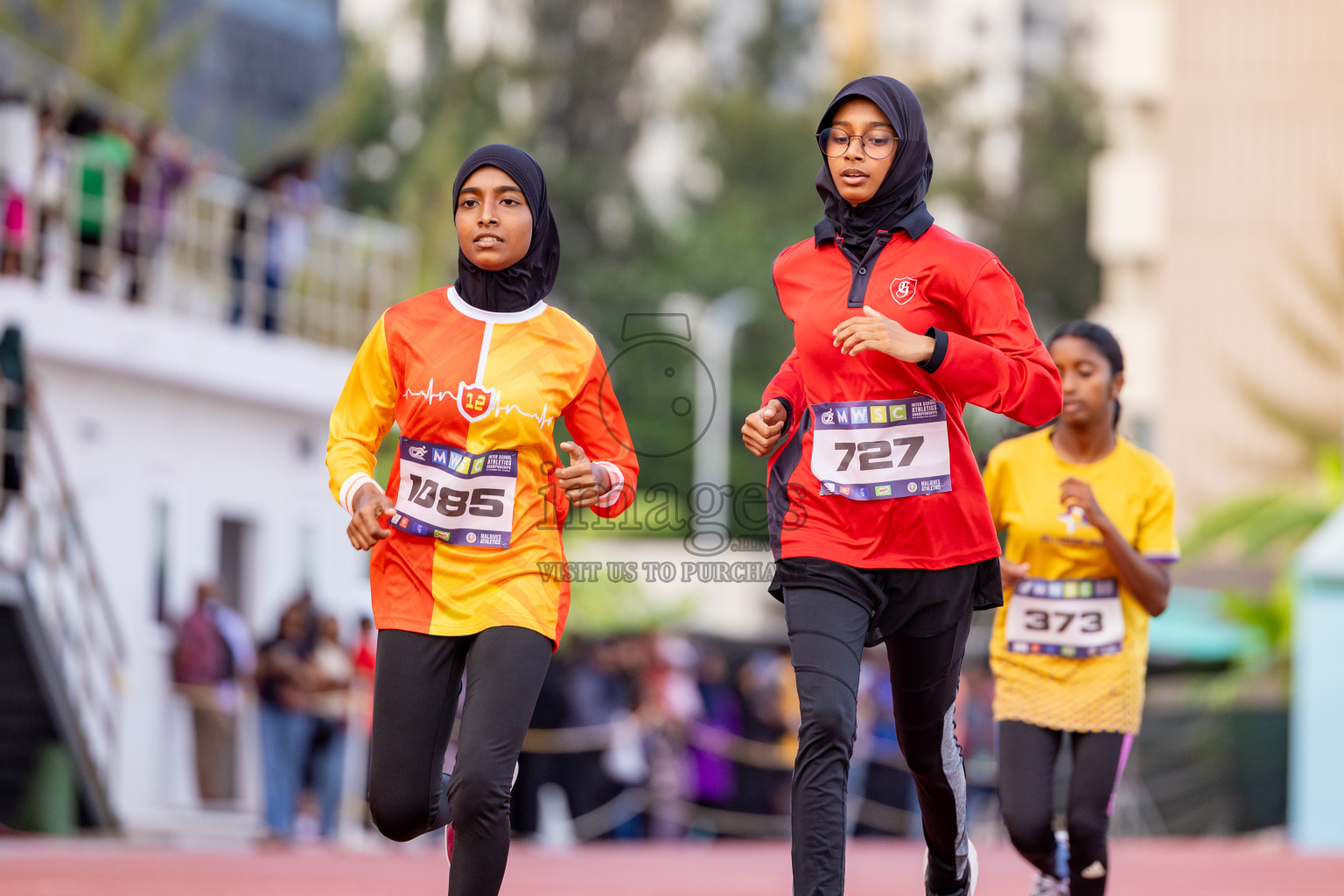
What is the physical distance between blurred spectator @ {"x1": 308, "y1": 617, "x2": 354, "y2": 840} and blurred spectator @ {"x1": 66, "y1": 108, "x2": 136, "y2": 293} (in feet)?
15.6

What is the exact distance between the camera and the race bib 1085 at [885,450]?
20.1 feet

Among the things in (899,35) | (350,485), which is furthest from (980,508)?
(899,35)

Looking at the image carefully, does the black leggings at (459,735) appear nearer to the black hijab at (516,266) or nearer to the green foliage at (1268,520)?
the black hijab at (516,266)

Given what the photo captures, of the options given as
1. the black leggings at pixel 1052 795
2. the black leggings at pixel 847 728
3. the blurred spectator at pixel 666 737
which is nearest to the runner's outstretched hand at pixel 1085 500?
the black leggings at pixel 1052 795

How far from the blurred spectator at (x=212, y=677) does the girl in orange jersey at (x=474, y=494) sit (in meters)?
11.6

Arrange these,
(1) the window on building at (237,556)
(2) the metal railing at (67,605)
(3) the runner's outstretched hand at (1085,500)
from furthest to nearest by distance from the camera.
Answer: (1) the window on building at (237,556) → (2) the metal railing at (67,605) → (3) the runner's outstretched hand at (1085,500)

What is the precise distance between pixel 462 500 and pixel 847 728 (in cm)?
133

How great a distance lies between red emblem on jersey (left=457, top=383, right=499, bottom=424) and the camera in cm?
631

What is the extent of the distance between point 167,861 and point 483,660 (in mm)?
8640

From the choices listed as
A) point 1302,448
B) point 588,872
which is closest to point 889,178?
point 588,872

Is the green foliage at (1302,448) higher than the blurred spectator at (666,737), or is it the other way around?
the green foliage at (1302,448)

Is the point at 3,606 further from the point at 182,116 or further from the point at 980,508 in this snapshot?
the point at 182,116

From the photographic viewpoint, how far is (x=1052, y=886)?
773 centimetres

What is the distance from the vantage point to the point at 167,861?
14.0m
